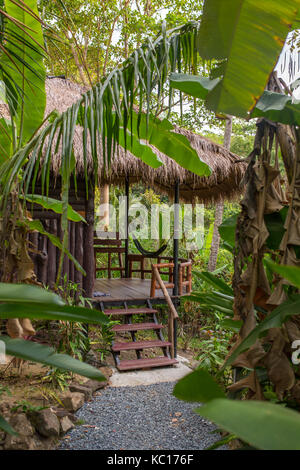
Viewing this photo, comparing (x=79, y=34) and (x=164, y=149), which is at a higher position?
(x=79, y=34)

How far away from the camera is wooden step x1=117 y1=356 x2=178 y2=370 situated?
4.44 metres

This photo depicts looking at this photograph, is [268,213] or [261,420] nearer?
[261,420]

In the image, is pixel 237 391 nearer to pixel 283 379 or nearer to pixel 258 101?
pixel 283 379

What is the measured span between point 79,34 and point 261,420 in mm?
10326

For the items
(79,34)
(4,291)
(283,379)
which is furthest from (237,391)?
(79,34)

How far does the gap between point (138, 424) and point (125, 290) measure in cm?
275

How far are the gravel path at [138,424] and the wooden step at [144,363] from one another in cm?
41

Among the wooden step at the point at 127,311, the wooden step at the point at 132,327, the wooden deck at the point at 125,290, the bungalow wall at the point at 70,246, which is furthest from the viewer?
the wooden deck at the point at 125,290

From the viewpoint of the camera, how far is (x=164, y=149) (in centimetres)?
309

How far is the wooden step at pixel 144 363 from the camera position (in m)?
4.44

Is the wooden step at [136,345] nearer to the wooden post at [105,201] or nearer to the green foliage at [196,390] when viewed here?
the green foliage at [196,390]

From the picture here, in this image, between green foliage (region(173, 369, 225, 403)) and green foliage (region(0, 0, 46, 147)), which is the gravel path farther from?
green foliage (region(0, 0, 46, 147))

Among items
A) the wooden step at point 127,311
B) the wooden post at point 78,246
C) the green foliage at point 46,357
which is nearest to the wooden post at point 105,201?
the wooden post at point 78,246

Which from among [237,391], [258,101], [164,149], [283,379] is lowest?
[237,391]
